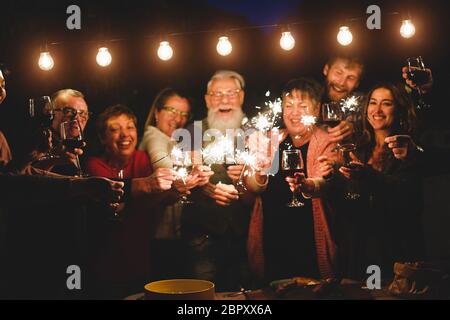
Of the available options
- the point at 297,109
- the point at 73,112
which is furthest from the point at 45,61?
the point at 297,109

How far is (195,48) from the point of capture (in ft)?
18.9

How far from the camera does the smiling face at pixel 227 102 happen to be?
5605mm

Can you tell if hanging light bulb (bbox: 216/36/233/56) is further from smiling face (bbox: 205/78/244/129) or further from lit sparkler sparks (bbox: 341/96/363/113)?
lit sparkler sparks (bbox: 341/96/363/113)

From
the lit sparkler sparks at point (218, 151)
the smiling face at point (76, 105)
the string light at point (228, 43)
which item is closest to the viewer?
the string light at point (228, 43)

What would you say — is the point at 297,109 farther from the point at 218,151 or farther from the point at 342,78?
the point at 218,151

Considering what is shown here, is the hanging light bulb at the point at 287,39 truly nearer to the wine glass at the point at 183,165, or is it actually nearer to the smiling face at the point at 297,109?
the smiling face at the point at 297,109

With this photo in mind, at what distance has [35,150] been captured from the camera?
4.55 metres

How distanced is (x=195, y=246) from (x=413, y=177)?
2.42 m

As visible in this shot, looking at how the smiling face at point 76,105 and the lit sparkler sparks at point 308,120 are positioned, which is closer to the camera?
the lit sparkler sparks at point 308,120

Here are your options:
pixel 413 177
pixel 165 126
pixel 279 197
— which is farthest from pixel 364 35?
pixel 165 126

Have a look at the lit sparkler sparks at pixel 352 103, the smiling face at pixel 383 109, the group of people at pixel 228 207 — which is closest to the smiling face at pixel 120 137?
the group of people at pixel 228 207

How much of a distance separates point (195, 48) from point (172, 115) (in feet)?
2.62

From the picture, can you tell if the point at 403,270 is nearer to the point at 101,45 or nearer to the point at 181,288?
the point at 181,288

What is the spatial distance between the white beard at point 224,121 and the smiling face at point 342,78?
993mm
